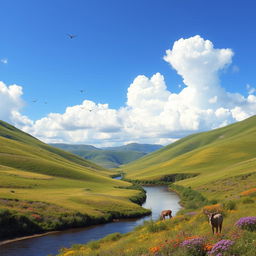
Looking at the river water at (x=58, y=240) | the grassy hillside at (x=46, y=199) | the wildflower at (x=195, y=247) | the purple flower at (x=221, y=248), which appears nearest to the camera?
the purple flower at (x=221, y=248)

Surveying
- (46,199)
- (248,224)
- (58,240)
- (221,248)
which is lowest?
(58,240)

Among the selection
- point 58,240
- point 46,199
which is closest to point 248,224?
point 58,240

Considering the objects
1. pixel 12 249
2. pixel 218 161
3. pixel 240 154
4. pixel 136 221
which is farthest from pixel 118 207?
pixel 240 154

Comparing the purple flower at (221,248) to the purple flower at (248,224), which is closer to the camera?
the purple flower at (221,248)

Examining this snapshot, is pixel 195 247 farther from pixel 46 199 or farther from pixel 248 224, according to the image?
pixel 46 199

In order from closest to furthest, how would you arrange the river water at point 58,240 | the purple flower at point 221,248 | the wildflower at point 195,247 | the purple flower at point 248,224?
1. the purple flower at point 221,248
2. the wildflower at point 195,247
3. the purple flower at point 248,224
4. the river water at point 58,240

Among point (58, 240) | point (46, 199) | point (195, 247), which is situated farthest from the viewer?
point (46, 199)

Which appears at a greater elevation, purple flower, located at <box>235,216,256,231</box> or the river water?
purple flower, located at <box>235,216,256,231</box>

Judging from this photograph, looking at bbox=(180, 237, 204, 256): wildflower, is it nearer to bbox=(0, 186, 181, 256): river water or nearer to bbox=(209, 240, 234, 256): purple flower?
bbox=(209, 240, 234, 256): purple flower

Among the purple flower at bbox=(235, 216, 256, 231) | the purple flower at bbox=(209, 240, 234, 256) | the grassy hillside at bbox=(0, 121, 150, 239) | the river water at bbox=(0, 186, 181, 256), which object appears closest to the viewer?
the purple flower at bbox=(209, 240, 234, 256)

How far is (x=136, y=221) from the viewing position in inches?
2894

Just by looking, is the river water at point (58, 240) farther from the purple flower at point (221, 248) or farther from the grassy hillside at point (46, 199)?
the purple flower at point (221, 248)

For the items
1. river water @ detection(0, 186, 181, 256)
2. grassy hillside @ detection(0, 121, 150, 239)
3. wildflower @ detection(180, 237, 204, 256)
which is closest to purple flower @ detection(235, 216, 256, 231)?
wildflower @ detection(180, 237, 204, 256)

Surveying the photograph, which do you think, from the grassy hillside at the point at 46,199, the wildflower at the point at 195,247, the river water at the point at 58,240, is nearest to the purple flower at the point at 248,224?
the wildflower at the point at 195,247
